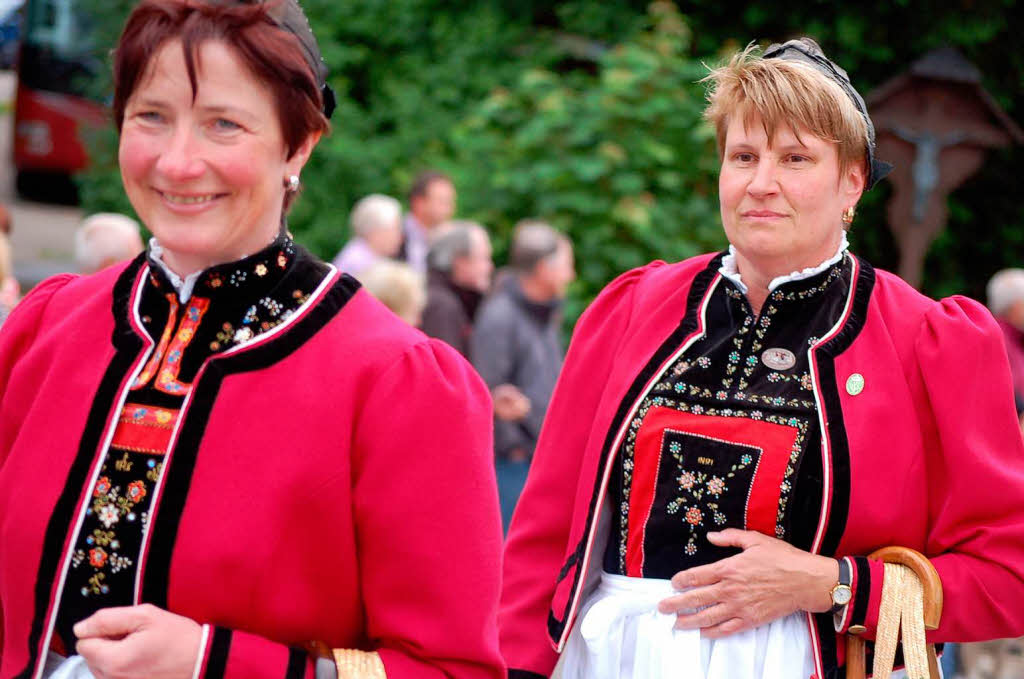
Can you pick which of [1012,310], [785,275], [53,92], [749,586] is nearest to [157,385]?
[749,586]

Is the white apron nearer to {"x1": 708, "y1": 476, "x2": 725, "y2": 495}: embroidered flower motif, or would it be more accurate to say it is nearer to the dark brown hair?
{"x1": 708, "y1": 476, "x2": 725, "y2": 495}: embroidered flower motif

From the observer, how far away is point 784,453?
244 cm

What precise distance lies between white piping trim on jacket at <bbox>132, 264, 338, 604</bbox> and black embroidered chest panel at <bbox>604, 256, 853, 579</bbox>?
79cm

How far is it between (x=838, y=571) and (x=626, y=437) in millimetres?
445

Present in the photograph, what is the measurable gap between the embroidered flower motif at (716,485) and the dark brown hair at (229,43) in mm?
1010

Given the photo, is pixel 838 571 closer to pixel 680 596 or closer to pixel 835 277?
pixel 680 596

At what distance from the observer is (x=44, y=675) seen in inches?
75.1

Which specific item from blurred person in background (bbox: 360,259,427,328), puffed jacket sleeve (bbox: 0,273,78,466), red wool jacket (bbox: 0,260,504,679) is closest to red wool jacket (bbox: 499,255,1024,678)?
red wool jacket (bbox: 0,260,504,679)

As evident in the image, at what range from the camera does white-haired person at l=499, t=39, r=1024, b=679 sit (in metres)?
2.42

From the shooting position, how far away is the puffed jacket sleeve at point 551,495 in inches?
105

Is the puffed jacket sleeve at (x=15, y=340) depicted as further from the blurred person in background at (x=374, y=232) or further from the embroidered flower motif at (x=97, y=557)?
the blurred person in background at (x=374, y=232)

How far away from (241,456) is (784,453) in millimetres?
1032

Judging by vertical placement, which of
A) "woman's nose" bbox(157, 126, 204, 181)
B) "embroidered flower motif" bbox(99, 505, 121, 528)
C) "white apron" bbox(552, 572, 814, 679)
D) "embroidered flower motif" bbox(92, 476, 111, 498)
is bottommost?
"white apron" bbox(552, 572, 814, 679)

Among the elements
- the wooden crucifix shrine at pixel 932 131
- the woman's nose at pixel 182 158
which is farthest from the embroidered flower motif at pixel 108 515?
the wooden crucifix shrine at pixel 932 131
